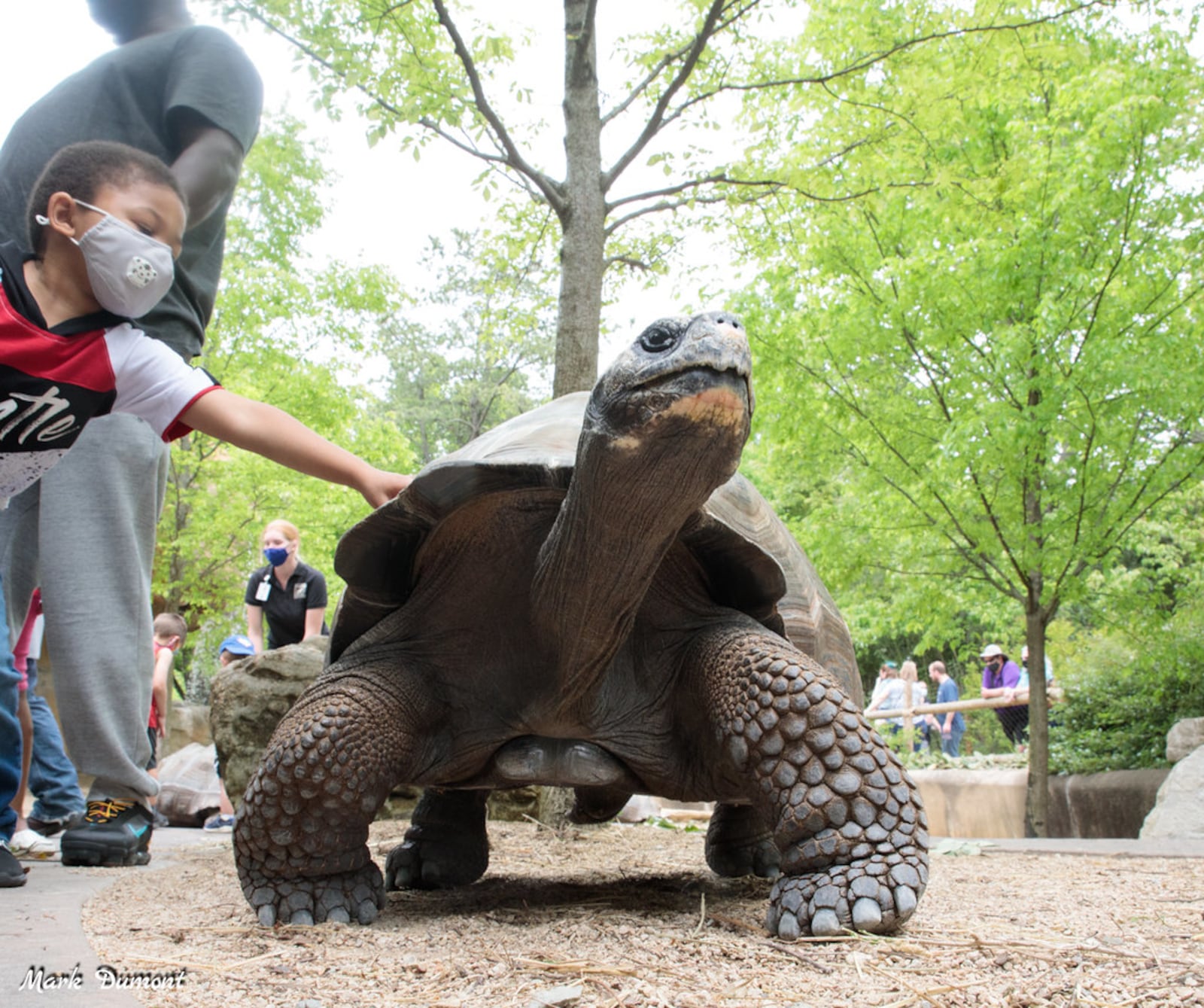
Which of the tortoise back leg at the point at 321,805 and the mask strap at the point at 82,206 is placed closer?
the mask strap at the point at 82,206

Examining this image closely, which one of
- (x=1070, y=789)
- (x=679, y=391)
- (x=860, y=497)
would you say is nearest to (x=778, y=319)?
(x=860, y=497)

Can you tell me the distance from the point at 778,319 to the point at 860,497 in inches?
61.7

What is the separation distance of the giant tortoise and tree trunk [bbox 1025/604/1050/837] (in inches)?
186

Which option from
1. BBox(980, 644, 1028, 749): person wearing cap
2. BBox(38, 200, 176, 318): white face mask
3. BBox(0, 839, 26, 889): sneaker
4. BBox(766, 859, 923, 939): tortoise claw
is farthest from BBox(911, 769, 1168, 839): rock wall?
BBox(38, 200, 176, 318): white face mask

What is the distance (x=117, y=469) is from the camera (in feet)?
10.8

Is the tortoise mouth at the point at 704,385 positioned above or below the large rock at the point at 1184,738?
above

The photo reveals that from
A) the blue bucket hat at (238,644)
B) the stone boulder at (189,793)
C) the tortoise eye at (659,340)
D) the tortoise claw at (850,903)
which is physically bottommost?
the stone boulder at (189,793)

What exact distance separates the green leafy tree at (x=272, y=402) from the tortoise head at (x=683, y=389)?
1132 cm

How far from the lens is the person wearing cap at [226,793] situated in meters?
5.63

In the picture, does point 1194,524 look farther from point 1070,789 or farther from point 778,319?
point 778,319

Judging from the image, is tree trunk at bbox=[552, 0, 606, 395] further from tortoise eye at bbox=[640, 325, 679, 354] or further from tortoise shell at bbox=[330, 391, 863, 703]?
tortoise eye at bbox=[640, 325, 679, 354]

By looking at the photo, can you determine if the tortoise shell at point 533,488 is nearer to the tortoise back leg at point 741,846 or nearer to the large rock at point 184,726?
the tortoise back leg at point 741,846

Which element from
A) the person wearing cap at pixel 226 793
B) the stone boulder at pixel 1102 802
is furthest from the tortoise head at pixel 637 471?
the stone boulder at pixel 1102 802

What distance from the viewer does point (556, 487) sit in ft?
7.85
